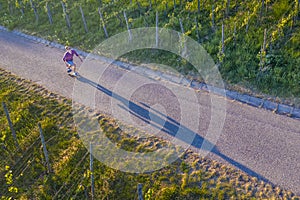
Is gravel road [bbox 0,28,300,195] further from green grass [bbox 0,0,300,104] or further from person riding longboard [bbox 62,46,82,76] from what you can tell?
green grass [bbox 0,0,300,104]

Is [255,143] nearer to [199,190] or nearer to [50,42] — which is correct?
[199,190]

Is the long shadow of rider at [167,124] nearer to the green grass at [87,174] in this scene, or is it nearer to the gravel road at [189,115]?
the gravel road at [189,115]

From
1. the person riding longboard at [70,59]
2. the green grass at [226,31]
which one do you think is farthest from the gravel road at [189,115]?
the green grass at [226,31]

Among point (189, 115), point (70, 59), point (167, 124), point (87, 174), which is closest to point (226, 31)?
point (189, 115)

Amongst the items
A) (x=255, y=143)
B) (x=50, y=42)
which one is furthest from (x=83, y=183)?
(x=50, y=42)

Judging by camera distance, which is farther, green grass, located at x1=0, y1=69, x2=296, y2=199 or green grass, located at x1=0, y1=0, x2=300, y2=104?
green grass, located at x1=0, y1=0, x2=300, y2=104

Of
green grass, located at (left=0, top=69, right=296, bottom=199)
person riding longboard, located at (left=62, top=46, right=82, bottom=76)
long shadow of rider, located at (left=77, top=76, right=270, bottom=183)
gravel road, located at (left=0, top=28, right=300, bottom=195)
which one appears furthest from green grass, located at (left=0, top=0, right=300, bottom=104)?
green grass, located at (left=0, top=69, right=296, bottom=199)
